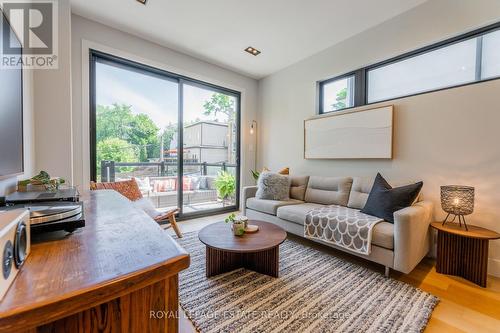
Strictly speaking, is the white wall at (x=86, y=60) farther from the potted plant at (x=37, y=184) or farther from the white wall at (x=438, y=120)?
the white wall at (x=438, y=120)

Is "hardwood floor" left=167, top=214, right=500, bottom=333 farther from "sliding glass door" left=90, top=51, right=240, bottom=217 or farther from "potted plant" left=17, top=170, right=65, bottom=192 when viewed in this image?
"sliding glass door" left=90, top=51, right=240, bottom=217

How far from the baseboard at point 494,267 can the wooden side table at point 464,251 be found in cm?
27

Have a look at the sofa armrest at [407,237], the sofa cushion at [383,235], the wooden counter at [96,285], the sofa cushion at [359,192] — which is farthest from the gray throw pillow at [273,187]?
the wooden counter at [96,285]

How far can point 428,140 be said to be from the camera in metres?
2.29

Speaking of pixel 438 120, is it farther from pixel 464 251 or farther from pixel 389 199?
pixel 464 251

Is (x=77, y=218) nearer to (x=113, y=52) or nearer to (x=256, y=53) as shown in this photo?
(x=113, y=52)

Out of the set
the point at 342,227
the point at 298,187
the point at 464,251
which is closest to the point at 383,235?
the point at 342,227

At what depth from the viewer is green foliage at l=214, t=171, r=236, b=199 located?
4.05 metres

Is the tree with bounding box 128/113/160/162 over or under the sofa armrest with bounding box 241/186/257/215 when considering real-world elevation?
over

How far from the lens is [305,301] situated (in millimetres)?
1556

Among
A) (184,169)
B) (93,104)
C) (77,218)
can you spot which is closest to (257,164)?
(184,169)

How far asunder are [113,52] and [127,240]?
2.96 m

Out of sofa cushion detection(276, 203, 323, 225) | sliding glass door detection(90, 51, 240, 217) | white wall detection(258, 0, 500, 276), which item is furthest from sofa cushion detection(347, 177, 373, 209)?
sliding glass door detection(90, 51, 240, 217)

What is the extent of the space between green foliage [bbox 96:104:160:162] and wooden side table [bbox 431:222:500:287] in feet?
11.5
